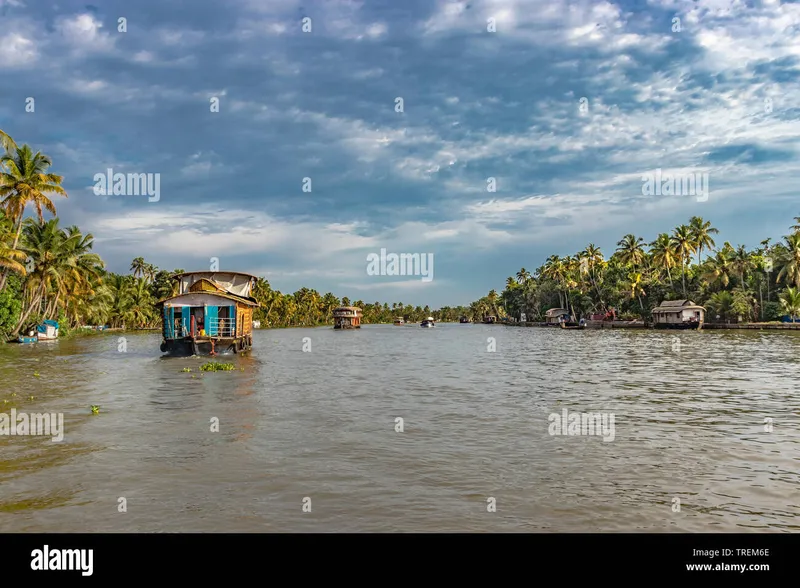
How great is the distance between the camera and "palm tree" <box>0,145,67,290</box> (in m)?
47.8

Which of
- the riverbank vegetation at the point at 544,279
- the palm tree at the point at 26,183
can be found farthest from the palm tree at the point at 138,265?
the palm tree at the point at 26,183

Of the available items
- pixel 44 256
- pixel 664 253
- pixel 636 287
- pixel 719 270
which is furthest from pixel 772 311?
pixel 44 256

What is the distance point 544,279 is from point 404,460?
493 ft

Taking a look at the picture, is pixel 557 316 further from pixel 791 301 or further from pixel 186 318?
pixel 186 318


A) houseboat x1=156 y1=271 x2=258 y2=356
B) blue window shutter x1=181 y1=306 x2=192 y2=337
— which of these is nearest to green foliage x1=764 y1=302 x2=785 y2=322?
houseboat x1=156 y1=271 x2=258 y2=356

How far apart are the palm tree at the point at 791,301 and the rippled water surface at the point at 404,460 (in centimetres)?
6456

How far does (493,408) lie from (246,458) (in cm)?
863

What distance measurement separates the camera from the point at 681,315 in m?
82.7

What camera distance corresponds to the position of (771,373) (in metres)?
25.9

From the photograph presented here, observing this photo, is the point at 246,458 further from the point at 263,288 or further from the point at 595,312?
the point at 263,288

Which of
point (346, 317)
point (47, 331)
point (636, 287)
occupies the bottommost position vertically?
point (47, 331)

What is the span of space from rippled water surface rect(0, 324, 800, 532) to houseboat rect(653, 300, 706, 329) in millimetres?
65578

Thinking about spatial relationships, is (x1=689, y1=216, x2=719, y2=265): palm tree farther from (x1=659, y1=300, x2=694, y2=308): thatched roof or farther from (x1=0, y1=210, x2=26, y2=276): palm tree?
(x1=0, y1=210, x2=26, y2=276): palm tree
